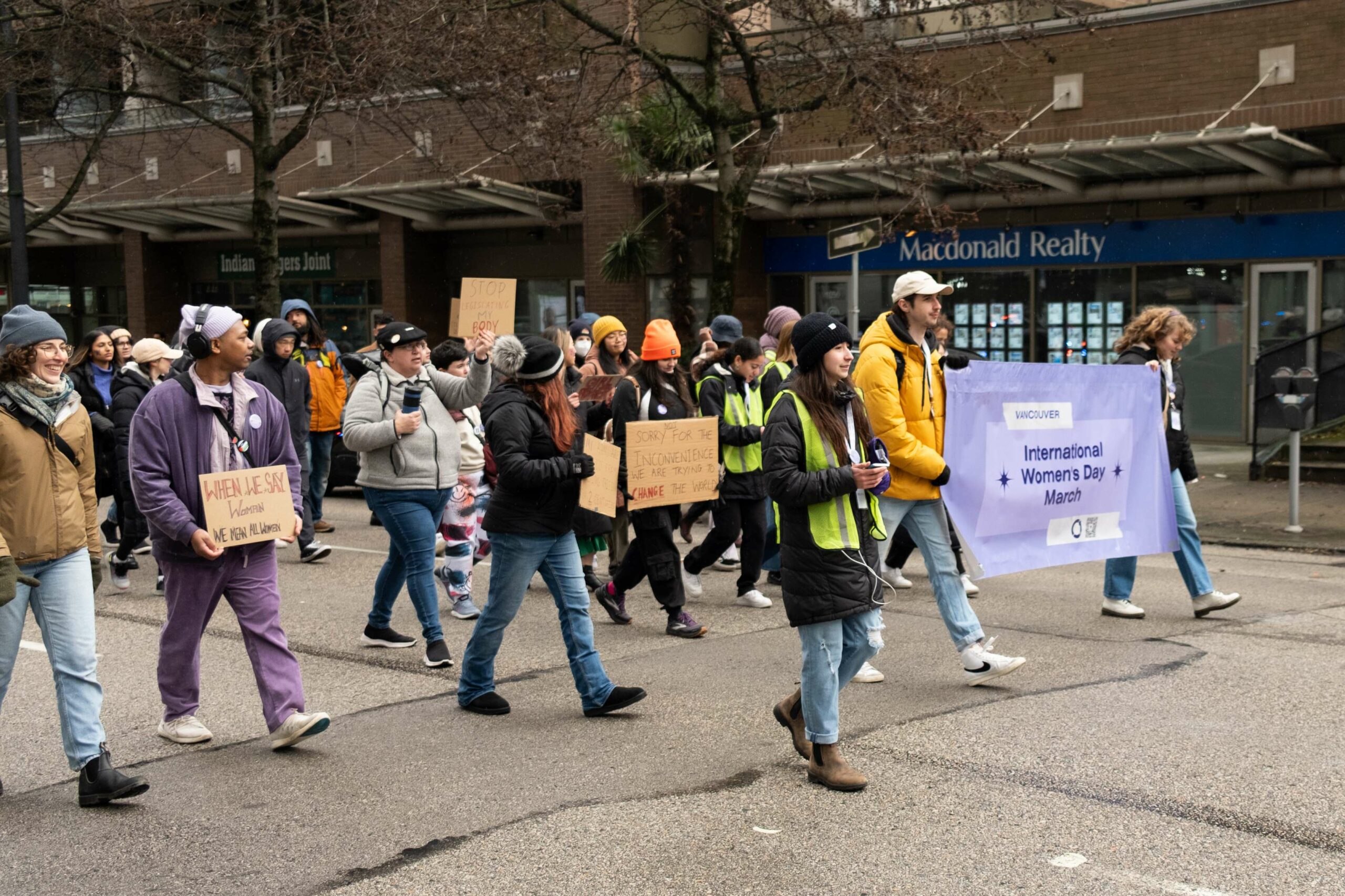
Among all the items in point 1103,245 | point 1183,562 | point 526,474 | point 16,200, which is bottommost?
point 1183,562

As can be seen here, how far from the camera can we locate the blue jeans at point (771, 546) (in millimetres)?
9164

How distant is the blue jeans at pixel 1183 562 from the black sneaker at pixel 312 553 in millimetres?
6029

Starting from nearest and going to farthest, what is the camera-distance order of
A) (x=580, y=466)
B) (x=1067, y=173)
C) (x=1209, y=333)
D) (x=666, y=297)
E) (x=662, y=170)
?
1. (x=580, y=466)
2. (x=1067, y=173)
3. (x=1209, y=333)
4. (x=662, y=170)
5. (x=666, y=297)

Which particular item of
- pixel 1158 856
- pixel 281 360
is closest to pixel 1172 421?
pixel 1158 856

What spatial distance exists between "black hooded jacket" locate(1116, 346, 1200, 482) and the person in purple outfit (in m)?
4.91

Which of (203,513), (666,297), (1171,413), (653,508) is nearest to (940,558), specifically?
(653,508)

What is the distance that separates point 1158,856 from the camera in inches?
179

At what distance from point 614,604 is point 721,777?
3254 mm

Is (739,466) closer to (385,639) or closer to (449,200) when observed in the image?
(385,639)

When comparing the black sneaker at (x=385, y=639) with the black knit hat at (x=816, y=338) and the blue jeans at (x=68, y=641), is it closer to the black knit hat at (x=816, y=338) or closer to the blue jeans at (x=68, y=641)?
the blue jeans at (x=68, y=641)

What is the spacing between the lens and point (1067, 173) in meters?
19.0

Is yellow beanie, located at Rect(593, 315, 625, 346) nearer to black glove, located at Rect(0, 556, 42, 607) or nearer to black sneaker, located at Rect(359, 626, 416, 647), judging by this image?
black sneaker, located at Rect(359, 626, 416, 647)

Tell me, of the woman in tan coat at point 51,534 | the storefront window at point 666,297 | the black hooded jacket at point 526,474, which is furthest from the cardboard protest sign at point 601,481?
the storefront window at point 666,297

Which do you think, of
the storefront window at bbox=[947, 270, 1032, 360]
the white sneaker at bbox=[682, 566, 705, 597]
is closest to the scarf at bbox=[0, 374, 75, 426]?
the white sneaker at bbox=[682, 566, 705, 597]
